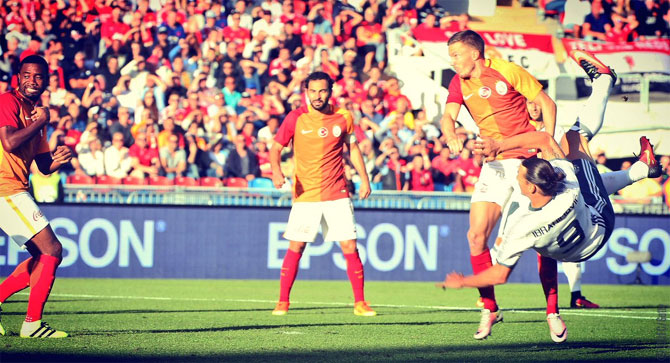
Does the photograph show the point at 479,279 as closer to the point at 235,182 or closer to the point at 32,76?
the point at 32,76

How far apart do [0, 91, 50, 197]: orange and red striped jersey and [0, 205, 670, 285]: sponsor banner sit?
6.84 m

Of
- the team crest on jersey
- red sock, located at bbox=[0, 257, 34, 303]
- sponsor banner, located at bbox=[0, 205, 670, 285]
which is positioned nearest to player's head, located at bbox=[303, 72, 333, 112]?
the team crest on jersey

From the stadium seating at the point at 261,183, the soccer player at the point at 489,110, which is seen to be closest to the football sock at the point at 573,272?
the soccer player at the point at 489,110

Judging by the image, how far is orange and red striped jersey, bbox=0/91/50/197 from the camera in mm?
7289

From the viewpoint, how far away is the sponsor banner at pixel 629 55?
19.5m

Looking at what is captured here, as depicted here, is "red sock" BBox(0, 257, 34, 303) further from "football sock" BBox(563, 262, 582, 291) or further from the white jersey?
"football sock" BBox(563, 262, 582, 291)

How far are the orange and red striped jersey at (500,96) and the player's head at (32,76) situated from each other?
3.29 m

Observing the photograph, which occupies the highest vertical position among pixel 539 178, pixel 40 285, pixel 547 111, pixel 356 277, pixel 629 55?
pixel 629 55

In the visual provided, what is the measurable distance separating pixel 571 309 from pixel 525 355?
4.21 m

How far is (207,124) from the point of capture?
16562mm

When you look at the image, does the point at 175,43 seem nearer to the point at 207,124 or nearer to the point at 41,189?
the point at 207,124

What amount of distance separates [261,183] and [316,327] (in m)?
7.44

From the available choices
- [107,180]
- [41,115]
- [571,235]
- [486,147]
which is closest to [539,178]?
[571,235]

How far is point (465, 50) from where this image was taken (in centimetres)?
797
